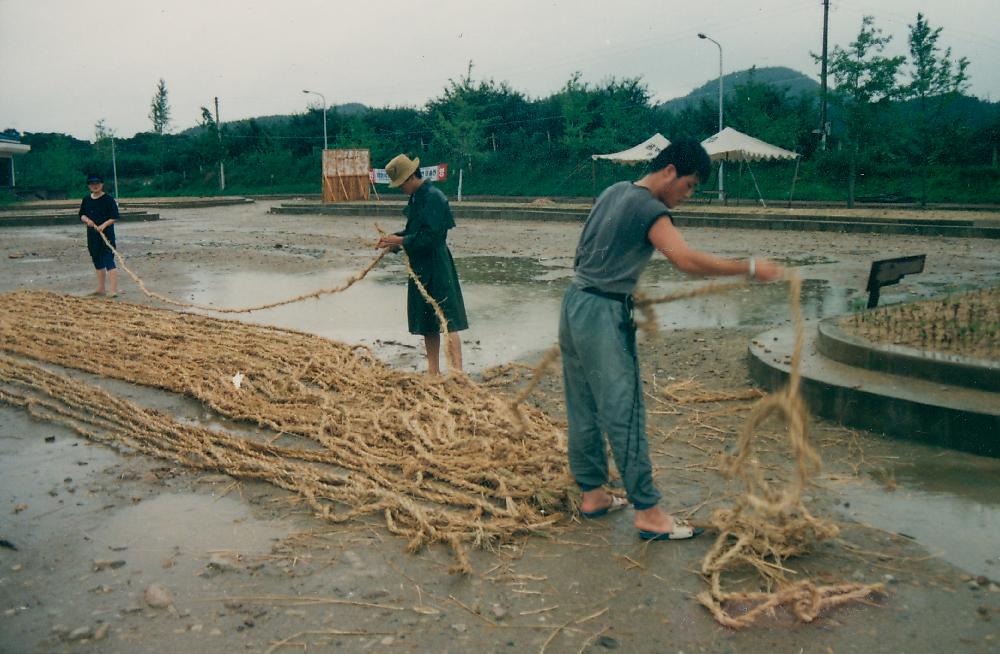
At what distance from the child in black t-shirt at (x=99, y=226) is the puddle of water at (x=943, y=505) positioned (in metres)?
9.62

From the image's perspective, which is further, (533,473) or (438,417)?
(438,417)

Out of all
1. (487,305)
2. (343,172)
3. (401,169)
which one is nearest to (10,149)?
(343,172)

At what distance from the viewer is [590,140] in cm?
4588

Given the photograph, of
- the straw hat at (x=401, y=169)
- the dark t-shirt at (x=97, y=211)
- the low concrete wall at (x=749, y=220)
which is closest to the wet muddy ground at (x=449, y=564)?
the straw hat at (x=401, y=169)

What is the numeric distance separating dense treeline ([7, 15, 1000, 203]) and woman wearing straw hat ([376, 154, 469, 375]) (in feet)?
75.6

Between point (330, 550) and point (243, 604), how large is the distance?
540 mm

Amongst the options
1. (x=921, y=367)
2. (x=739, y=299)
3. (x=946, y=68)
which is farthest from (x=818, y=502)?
(x=946, y=68)

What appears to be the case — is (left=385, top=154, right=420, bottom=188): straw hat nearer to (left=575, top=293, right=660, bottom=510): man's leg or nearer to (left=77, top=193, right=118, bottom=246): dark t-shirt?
(left=575, top=293, right=660, bottom=510): man's leg

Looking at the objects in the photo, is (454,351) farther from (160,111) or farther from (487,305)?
(160,111)

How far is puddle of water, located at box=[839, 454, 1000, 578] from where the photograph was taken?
3.64 metres

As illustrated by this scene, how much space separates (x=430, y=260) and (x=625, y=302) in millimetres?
3046

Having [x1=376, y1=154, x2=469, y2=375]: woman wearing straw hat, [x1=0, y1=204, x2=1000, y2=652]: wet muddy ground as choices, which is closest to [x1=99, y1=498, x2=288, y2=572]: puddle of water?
[x1=0, y1=204, x2=1000, y2=652]: wet muddy ground

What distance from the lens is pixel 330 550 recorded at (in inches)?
145

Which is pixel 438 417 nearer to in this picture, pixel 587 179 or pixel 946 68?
pixel 946 68
